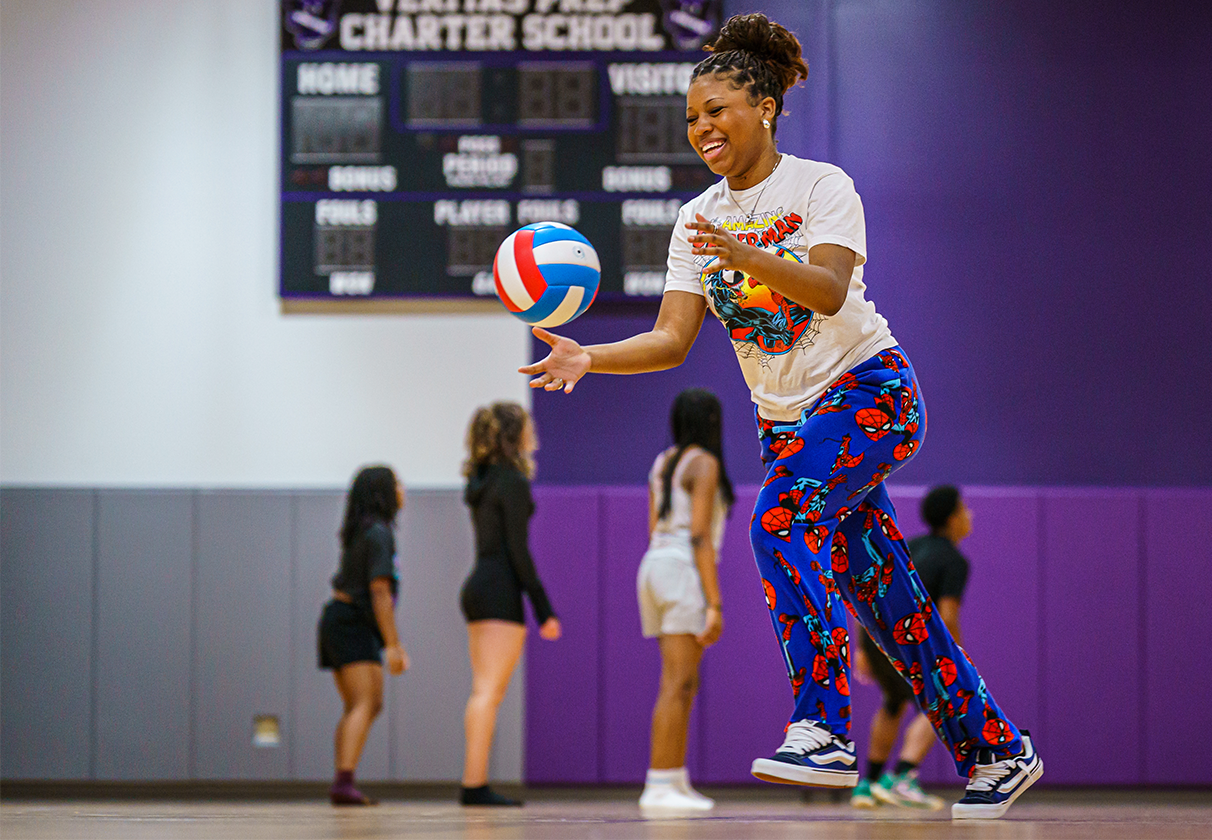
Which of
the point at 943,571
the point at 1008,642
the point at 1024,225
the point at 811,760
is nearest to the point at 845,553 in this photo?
the point at 811,760

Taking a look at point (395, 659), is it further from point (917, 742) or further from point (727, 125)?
point (727, 125)

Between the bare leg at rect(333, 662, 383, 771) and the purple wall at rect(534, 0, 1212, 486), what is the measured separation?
186cm

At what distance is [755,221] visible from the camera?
251 centimetres

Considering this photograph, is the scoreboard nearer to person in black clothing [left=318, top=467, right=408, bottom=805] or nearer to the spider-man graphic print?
person in black clothing [left=318, top=467, right=408, bottom=805]

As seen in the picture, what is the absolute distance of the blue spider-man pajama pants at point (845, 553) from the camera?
235cm

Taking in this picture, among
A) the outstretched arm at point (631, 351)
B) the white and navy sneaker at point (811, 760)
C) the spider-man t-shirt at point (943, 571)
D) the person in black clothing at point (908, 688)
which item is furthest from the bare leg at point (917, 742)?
the outstretched arm at point (631, 351)

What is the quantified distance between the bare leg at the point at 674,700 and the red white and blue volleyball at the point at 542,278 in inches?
98.1

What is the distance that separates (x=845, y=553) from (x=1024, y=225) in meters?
4.85

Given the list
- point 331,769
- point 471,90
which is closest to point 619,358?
point 471,90

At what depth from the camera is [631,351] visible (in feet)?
8.08

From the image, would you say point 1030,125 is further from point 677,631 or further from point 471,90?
point 677,631

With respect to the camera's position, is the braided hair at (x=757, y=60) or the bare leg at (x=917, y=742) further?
the bare leg at (x=917, y=742)

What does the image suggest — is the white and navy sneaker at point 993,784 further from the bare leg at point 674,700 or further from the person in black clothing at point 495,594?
the person in black clothing at point 495,594

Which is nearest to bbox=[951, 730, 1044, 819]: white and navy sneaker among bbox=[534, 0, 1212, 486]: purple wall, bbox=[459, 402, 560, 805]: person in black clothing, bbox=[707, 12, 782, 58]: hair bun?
bbox=[707, 12, 782, 58]: hair bun
